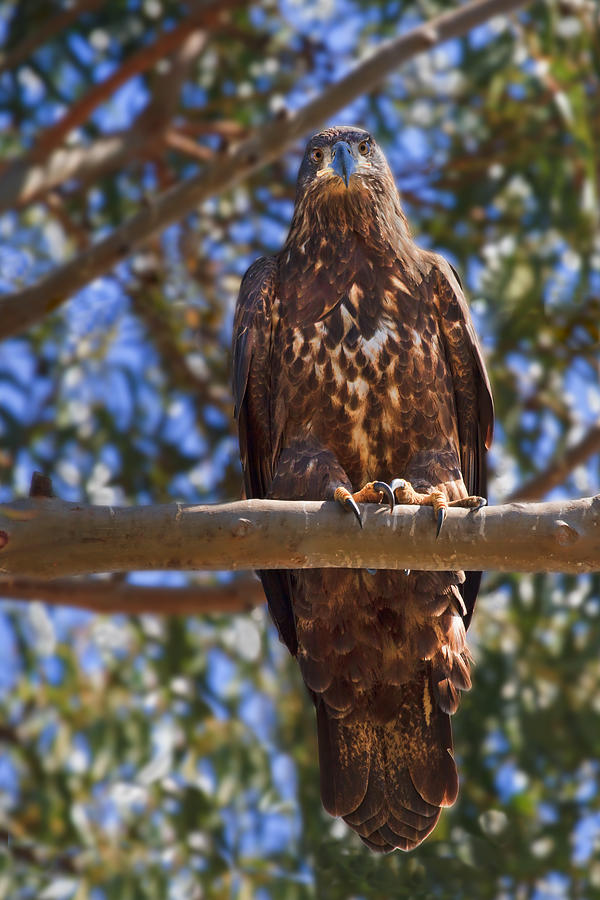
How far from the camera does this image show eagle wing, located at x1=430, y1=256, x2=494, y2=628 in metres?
4.60

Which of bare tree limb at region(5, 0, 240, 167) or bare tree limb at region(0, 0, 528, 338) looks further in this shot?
bare tree limb at region(5, 0, 240, 167)

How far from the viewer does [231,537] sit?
3.33 metres

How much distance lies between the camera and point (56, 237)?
25.1 ft

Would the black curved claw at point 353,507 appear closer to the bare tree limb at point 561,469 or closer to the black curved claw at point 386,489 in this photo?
the black curved claw at point 386,489

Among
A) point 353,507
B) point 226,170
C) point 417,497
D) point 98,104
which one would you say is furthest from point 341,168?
point 98,104

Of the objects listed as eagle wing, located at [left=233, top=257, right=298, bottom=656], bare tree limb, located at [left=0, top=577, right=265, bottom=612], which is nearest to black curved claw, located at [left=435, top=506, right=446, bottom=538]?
eagle wing, located at [left=233, top=257, right=298, bottom=656]

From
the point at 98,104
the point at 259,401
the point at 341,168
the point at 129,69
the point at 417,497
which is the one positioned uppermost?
the point at 129,69

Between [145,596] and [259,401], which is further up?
[259,401]

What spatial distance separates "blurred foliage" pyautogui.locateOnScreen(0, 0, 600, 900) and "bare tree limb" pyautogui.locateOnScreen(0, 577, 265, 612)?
1.27 feet

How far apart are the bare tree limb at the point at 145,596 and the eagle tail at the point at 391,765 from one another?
147 centimetres

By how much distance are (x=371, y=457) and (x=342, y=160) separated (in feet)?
4.18

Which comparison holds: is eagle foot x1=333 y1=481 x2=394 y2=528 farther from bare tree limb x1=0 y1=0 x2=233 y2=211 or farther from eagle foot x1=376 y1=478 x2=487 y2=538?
bare tree limb x1=0 y1=0 x2=233 y2=211

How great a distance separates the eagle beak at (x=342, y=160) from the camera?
4.84 metres

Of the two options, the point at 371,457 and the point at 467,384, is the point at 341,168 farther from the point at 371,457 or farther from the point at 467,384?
the point at 371,457
